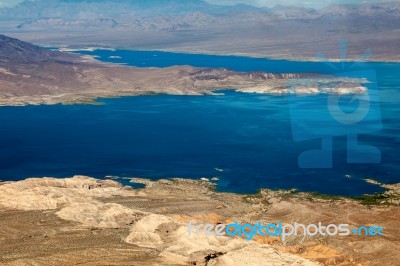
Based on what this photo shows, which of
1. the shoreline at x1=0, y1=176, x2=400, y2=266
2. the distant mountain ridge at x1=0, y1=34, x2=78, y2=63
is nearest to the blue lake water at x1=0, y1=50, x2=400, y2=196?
the shoreline at x1=0, y1=176, x2=400, y2=266

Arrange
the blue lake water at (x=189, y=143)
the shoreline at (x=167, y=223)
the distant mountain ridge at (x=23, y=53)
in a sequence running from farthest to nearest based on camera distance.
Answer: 1. the distant mountain ridge at (x=23, y=53)
2. the blue lake water at (x=189, y=143)
3. the shoreline at (x=167, y=223)

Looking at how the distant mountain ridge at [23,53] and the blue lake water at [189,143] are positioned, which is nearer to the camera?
the blue lake water at [189,143]

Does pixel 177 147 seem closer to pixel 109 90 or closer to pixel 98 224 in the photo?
pixel 98 224

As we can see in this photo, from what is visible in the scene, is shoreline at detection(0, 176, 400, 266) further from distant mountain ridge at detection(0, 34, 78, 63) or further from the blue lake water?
distant mountain ridge at detection(0, 34, 78, 63)

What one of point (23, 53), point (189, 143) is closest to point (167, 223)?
point (189, 143)

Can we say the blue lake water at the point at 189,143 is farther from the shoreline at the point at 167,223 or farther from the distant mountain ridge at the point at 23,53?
the distant mountain ridge at the point at 23,53

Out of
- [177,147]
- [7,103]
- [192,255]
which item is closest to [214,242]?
[192,255]

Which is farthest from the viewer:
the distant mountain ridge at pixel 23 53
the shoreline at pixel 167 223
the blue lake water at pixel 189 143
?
the distant mountain ridge at pixel 23 53

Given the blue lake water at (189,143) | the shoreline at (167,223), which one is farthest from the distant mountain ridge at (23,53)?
the shoreline at (167,223)
